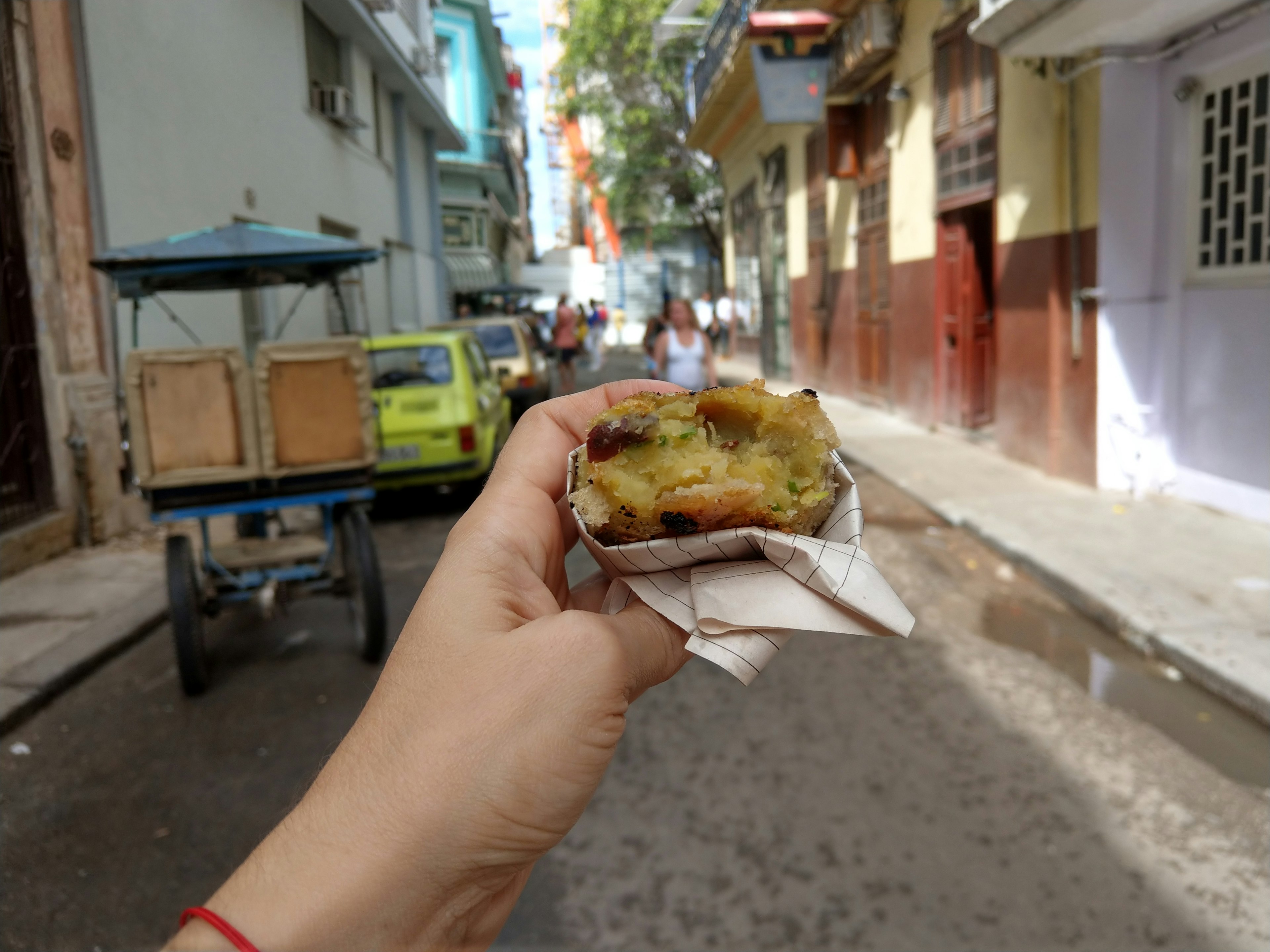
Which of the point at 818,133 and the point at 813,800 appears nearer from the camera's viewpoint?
the point at 813,800

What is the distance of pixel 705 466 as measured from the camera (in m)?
1.46

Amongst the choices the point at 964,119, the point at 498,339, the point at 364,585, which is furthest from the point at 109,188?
the point at 964,119

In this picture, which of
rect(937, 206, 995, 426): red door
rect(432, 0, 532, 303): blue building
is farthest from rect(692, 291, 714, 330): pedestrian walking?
rect(937, 206, 995, 426): red door

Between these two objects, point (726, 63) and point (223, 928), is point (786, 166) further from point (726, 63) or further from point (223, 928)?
point (223, 928)

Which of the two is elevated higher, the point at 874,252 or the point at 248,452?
Answer: the point at 874,252

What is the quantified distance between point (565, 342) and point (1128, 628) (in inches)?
666

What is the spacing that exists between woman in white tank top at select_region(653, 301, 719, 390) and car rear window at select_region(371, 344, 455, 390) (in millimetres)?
2217

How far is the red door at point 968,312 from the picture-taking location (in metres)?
12.1

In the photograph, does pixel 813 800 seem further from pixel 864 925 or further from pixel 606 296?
pixel 606 296

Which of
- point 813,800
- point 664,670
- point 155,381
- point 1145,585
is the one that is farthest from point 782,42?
point 664,670

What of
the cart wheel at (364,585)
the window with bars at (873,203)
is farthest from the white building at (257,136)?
the window with bars at (873,203)

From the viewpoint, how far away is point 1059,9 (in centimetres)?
707

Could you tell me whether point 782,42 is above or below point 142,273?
above

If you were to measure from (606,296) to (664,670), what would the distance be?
43296 millimetres
